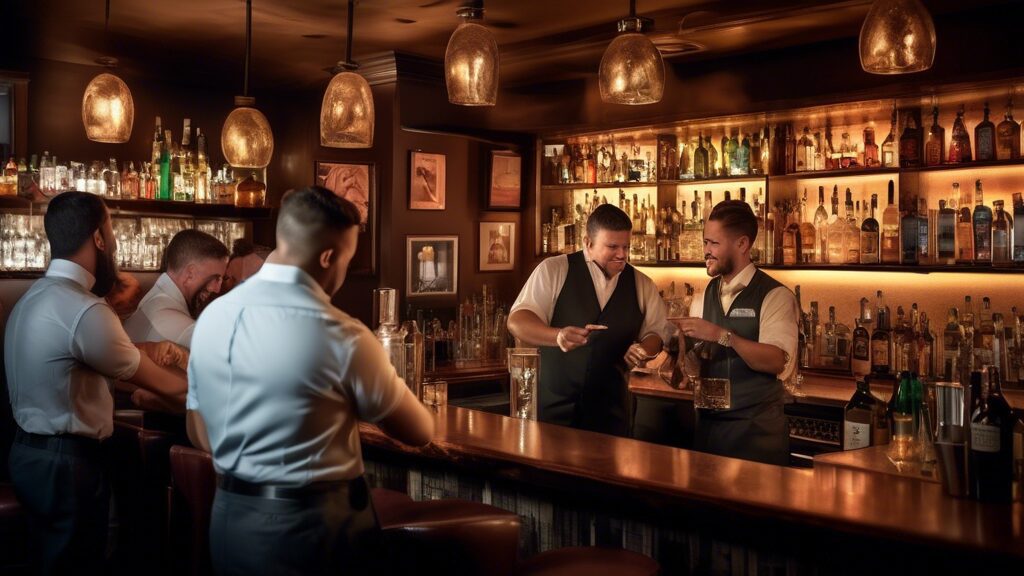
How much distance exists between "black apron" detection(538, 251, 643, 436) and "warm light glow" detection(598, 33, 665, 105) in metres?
1.24

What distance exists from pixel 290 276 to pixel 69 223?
55.9 inches

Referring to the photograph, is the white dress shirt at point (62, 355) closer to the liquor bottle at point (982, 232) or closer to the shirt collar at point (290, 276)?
the shirt collar at point (290, 276)

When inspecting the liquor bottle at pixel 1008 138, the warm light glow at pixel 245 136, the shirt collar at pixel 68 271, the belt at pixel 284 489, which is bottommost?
the belt at pixel 284 489

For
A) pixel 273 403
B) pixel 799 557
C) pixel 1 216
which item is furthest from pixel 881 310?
pixel 1 216

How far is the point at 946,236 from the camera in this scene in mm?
4828

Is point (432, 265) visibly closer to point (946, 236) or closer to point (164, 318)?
point (164, 318)

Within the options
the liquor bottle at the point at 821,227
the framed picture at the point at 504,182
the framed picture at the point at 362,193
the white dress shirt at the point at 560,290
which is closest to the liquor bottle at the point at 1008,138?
the liquor bottle at the point at 821,227

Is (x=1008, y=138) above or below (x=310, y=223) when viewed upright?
above

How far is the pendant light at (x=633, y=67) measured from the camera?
3098 mm

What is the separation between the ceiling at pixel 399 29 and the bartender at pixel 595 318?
3.97 ft

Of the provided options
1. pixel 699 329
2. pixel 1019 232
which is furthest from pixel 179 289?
pixel 1019 232

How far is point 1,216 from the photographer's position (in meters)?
5.62

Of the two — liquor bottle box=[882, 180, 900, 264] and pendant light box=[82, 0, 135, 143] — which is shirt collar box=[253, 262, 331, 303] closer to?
pendant light box=[82, 0, 135, 143]

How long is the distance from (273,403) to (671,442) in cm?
331
